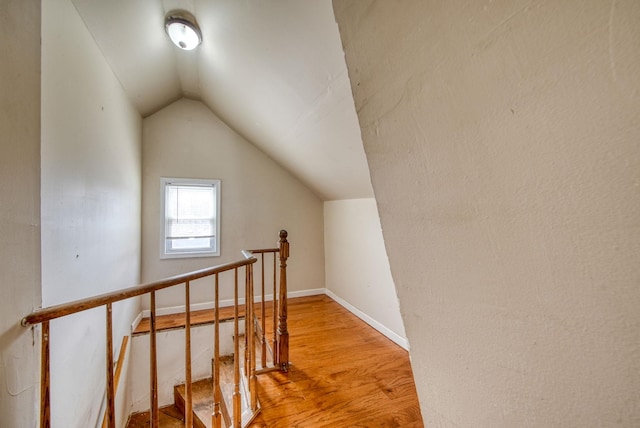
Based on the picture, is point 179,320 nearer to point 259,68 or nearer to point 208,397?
point 208,397

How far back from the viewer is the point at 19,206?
0.83 metres

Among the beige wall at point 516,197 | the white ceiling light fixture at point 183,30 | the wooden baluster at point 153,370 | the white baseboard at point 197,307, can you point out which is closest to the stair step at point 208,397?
the white baseboard at point 197,307

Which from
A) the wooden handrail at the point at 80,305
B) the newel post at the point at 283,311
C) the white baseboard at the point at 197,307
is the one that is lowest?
the white baseboard at the point at 197,307

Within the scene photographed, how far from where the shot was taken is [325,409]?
1582 millimetres

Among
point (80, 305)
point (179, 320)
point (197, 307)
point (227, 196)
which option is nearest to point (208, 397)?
point (179, 320)

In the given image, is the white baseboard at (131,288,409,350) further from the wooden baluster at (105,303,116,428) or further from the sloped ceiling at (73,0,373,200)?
the wooden baluster at (105,303,116,428)

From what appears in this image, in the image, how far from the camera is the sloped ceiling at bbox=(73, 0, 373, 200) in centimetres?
143

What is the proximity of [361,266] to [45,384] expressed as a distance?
2521 mm

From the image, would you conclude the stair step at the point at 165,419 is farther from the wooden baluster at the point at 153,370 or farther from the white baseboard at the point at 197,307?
the wooden baluster at the point at 153,370

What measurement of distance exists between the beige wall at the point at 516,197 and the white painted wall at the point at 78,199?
158 cm

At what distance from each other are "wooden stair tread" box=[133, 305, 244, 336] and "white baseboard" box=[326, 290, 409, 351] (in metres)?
1.28

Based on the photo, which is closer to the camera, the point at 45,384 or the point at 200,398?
the point at 45,384

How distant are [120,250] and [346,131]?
222 cm

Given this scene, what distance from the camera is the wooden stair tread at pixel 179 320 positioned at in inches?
107
